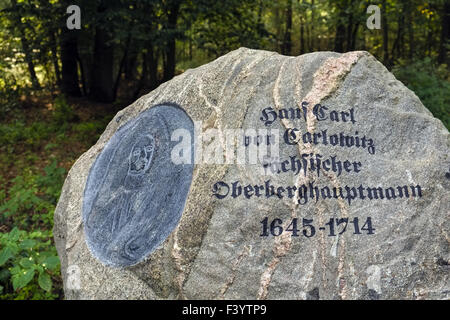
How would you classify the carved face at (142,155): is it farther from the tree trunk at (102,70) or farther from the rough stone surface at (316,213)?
the tree trunk at (102,70)

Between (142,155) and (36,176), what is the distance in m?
4.03

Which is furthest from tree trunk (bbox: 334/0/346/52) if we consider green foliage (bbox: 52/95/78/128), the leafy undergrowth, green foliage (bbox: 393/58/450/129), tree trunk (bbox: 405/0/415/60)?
green foliage (bbox: 52/95/78/128)

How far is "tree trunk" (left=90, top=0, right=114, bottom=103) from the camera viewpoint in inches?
376

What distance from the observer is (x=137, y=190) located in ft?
11.1

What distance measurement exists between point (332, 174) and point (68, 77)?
9.15m

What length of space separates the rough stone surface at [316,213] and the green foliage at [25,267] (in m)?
0.26

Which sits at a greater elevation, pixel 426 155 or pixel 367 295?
pixel 426 155

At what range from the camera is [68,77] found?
10602 mm

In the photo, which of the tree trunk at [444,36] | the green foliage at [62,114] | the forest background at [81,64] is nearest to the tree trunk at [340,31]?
the forest background at [81,64]

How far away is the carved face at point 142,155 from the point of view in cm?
347

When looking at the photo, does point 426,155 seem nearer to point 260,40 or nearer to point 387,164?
point 387,164

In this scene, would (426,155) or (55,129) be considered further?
(55,129)

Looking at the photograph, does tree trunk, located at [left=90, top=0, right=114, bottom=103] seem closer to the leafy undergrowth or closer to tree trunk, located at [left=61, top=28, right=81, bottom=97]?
the leafy undergrowth
